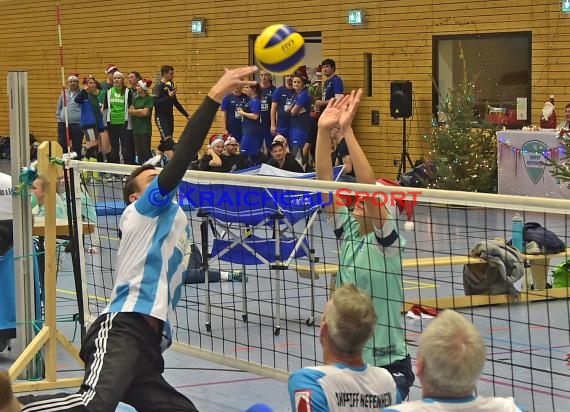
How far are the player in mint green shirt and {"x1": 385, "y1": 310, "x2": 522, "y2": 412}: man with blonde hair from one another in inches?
Answer: 62.7

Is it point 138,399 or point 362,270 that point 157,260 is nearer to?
point 138,399

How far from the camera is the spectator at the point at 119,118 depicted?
2295 cm

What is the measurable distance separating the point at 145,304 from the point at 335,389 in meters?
1.44

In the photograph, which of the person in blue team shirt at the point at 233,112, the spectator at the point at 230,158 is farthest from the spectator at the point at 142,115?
the spectator at the point at 230,158

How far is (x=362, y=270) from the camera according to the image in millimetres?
5160

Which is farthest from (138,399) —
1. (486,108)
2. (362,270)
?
(486,108)

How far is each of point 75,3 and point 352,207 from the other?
2393cm

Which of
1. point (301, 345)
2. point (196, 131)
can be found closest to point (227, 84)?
point (196, 131)

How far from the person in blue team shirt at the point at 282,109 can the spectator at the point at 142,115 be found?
340cm

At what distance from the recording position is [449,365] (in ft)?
10.1

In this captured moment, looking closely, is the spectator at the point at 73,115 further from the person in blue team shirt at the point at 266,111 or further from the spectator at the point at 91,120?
the person in blue team shirt at the point at 266,111

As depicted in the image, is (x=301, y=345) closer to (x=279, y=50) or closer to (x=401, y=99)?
(x=279, y=50)

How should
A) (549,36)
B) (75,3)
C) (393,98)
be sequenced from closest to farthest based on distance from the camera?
(549,36), (393,98), (75,3)

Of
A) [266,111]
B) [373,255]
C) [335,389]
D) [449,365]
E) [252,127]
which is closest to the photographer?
[449,365]
